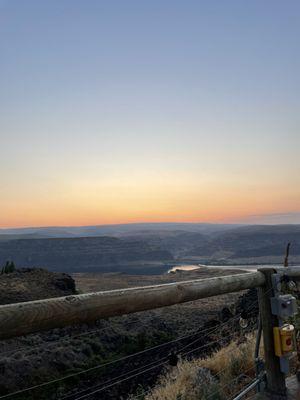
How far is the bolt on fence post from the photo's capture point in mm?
3525

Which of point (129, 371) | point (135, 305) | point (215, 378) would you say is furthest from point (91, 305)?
point (129, 371)

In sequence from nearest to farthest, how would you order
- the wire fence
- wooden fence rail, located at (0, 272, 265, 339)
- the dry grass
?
wooden fence rail, located at (0, 272, 265, 339) → the wire fence → the dry grass

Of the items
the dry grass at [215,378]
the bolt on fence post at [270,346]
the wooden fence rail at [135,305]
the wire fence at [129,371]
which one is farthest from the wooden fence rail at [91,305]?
the dry grass at [215,378]

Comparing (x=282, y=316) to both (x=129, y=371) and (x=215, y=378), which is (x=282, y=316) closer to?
(x=215, y=378)

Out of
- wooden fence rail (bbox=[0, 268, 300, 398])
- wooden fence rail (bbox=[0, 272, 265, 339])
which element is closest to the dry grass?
wooden fence rail (bbox=[0, 268, 300, 398])

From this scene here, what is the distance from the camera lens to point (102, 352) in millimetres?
18922

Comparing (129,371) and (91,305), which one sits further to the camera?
(129,371)

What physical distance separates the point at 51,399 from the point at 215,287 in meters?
10.8

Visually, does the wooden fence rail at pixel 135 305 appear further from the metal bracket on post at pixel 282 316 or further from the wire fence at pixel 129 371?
the wire fence at pixel 129 371

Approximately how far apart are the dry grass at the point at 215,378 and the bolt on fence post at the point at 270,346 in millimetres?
908

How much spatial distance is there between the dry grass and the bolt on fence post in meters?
0.91

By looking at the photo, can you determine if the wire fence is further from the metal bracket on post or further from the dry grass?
the metal bracket on post

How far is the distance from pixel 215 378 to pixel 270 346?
2.24 meters

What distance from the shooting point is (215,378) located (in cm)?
552
